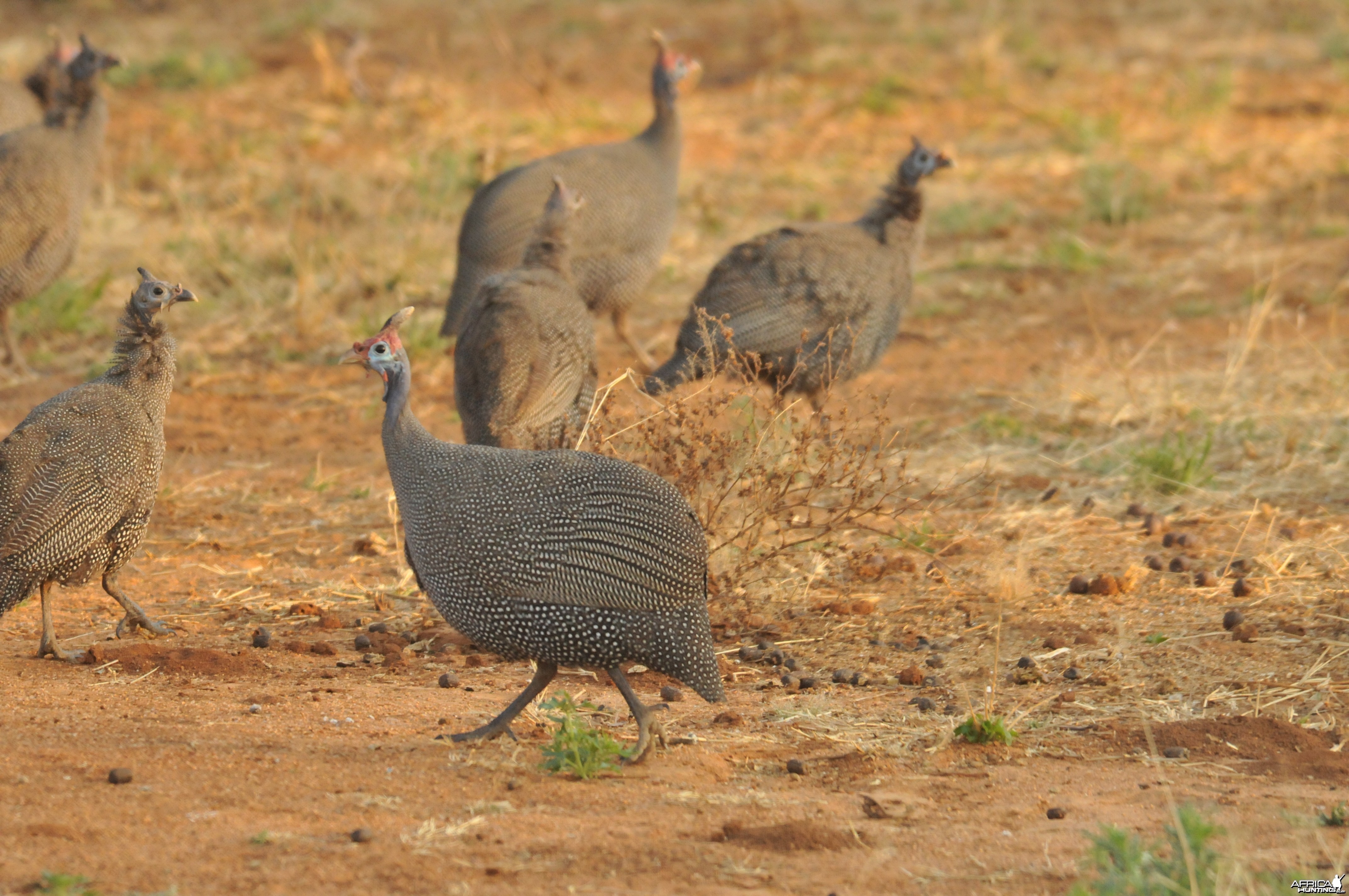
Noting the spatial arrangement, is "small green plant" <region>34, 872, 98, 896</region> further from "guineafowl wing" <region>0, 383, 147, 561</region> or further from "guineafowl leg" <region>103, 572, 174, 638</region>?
"guineafowl leg" <region>103, 572, 174, 638</region>

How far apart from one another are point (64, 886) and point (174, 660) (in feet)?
5.57

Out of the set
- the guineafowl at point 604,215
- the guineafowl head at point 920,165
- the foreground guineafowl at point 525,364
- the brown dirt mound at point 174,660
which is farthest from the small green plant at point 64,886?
the guineafowl head at point 920,165

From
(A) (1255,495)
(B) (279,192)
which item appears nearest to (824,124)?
(B) (279,192)

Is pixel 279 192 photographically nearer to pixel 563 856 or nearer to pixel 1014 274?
pixel 1014 274

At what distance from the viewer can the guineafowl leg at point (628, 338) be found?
7895mm

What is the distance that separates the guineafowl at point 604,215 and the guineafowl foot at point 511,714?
3249mm

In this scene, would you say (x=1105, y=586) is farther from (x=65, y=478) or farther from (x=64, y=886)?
(x=64, y=886)

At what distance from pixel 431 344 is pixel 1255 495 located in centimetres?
409

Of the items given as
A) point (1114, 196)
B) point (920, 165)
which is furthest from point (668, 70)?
point (1114, 196)

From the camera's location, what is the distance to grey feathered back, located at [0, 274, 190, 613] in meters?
4.37

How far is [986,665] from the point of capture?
15.2 feet

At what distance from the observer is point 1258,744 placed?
3.90 metres

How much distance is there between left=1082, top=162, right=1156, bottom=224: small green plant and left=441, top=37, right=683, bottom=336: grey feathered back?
11.1 feet

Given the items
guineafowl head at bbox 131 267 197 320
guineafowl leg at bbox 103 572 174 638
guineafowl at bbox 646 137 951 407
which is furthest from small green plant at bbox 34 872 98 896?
guineafowl at bbox 646 137 951 407
